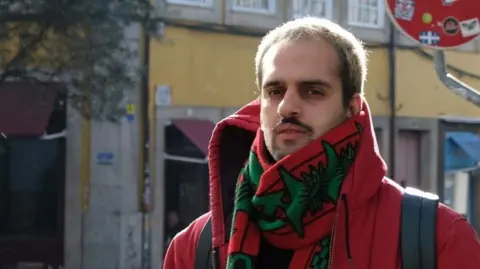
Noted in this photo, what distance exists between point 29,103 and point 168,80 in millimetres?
2687

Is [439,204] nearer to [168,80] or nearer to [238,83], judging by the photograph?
[168,80]

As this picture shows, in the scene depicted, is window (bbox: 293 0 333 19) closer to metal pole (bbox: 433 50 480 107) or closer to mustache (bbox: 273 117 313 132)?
metal pole (bbox: 433 50 480 107)

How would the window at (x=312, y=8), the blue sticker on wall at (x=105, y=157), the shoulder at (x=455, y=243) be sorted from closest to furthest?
the shoulder at (x=455, y=243) < the blue sticker on wall at (x=105, y=157) < the window at (x=312, y=8)

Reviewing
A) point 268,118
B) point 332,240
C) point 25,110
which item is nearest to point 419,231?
point 332,240

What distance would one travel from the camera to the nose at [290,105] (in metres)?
2.31

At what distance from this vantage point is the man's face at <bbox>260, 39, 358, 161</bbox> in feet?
7.62

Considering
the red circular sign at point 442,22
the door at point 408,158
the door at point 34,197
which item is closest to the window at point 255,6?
the door at point 34,197

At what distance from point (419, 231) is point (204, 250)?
0.54m

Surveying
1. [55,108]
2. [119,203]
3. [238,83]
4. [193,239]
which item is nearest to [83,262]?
[119,203]

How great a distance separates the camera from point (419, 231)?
2.25m

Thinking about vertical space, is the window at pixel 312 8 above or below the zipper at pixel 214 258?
above

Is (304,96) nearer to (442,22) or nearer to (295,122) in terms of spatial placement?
(295,122)

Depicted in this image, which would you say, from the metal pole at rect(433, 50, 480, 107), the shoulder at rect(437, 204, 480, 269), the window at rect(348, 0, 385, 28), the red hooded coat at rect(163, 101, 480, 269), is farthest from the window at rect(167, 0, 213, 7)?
the shoulder at rect(437, 204, 480, 269)

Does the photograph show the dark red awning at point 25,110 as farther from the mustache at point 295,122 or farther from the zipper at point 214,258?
the mustache at point 295,122
